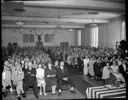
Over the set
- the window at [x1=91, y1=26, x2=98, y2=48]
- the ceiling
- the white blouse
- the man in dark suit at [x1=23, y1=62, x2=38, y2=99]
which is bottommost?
the man in dark suit at [x1=23, y1=62, x2=38, y2=99]

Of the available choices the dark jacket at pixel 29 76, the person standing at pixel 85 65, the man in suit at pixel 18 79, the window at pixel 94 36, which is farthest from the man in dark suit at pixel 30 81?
the window at pixel 94 36

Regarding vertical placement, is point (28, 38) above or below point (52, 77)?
above

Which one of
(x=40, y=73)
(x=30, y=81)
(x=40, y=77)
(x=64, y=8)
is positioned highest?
(x=64, y=8)

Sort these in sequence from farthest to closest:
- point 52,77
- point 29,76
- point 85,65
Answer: point 85,65 → point 52,77 → point 29,76

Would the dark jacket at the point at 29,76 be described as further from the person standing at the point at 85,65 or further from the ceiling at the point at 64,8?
the person standing at the point at 85,65

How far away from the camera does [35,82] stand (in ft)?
17.5

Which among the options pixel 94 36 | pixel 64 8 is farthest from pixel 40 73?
pixel 94 36

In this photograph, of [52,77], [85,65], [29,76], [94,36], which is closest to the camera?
[29,76]

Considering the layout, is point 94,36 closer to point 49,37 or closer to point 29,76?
point 49,37

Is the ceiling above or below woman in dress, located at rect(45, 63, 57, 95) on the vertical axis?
above

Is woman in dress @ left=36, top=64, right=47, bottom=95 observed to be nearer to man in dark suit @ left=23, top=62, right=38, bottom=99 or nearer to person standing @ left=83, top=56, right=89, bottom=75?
man in dark suit @ left=23, top=62, right=38, bottom=99

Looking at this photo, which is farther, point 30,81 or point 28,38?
point 28,38

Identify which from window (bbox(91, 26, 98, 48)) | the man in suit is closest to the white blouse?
the man in suit

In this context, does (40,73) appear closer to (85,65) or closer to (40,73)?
(40,73)
